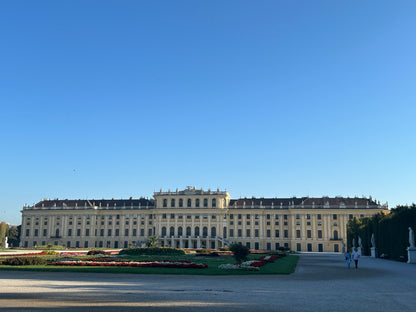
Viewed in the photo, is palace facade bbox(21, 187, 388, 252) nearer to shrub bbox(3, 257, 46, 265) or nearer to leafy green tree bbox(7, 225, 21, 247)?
leafy green tree bbox(7, 225, 21, 247)

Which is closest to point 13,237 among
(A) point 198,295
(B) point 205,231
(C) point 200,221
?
(C) point 200,221

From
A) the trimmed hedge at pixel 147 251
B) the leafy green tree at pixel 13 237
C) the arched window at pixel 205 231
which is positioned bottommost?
the leafy green tree at pixel 13 237

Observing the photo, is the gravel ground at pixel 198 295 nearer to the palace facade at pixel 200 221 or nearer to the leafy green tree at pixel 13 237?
the palace facade at pixel 200 221

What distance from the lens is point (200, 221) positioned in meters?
91.7

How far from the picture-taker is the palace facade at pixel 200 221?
287 ft

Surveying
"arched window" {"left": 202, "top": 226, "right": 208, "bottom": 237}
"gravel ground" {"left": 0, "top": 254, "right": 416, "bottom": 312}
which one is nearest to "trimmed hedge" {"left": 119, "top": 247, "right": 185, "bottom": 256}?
"gravel ground" {"left": 0, "top": 254, "right": 416, "bottom": 312}

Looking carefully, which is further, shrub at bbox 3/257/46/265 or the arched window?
the arched window

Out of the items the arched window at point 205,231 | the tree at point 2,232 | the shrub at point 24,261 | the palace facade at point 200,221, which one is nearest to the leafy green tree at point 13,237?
the palace facade at point 200,221

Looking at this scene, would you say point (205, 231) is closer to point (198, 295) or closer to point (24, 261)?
point (24, 261)

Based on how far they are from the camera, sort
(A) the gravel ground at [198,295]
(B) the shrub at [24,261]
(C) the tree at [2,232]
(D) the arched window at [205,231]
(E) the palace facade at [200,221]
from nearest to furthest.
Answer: (A) the gravel ground at [198,295] → (B) the shrub at [24,261] → (E) the palace facade at [200,221] → (D) the arched window at [205,231] → (C) the tree at [2,232]

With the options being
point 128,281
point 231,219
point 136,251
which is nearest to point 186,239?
point 231,219

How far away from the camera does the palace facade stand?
87.6 m

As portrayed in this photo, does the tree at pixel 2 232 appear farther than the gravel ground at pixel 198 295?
Yes

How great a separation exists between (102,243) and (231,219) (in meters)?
32.6
